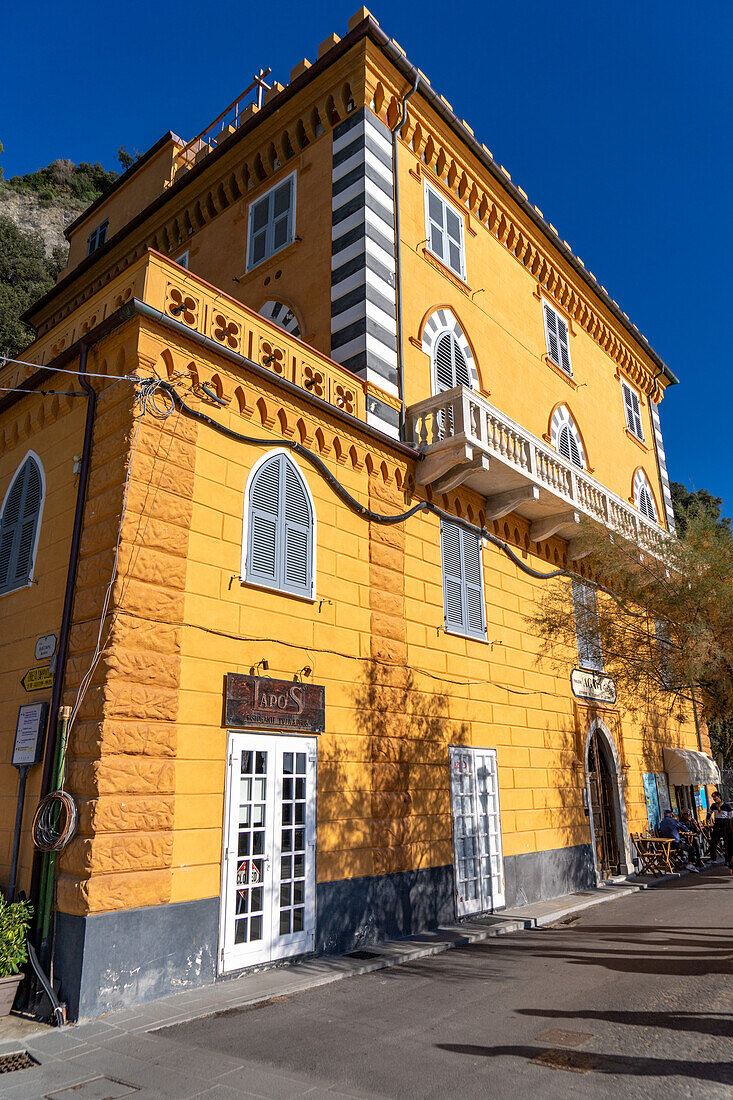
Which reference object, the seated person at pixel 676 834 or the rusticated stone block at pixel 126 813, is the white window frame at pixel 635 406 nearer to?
the seated person at pixel 676 834

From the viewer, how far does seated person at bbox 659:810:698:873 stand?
58.0 feet

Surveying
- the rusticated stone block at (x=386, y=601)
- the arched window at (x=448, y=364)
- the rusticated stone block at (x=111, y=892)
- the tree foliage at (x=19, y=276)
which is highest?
the tree foliage at (x=19, y=276)

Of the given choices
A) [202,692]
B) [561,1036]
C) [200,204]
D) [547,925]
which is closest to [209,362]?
[202,692]

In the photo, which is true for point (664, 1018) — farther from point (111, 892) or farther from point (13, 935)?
point (13, 935)

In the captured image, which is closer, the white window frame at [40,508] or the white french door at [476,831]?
the white window frame at [40,508]

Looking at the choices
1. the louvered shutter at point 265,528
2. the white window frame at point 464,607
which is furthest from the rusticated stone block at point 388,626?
the louvered shutter at point 265,528

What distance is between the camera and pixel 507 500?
45.5ft

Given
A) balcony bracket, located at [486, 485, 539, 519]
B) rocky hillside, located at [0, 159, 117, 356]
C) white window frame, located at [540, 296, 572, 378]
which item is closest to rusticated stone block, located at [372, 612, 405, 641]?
balcony bracket, located at [486, 485, 539, 519]

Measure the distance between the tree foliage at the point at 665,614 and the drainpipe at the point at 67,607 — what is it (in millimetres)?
8666

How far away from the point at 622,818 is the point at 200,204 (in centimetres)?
1674

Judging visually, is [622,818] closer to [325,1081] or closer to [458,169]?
[325,1081]

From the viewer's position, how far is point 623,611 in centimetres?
1395

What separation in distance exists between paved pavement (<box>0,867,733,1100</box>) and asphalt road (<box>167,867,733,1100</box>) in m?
0.02

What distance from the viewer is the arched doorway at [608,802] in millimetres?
16406
